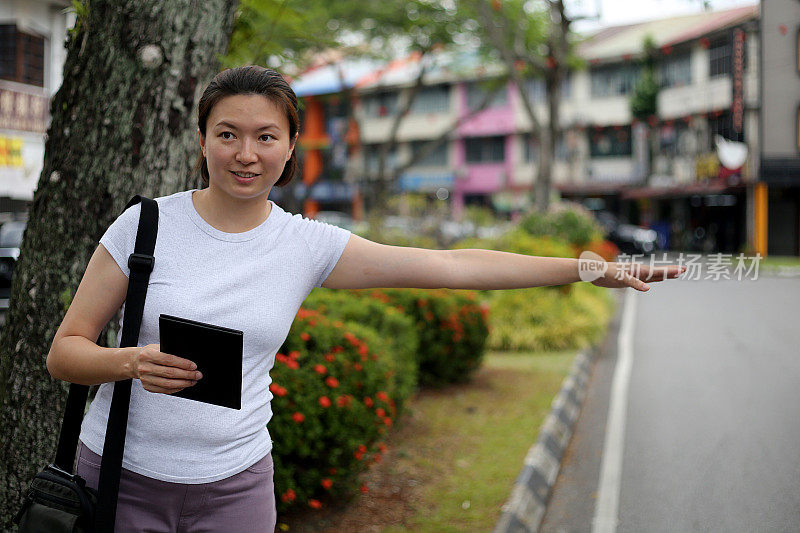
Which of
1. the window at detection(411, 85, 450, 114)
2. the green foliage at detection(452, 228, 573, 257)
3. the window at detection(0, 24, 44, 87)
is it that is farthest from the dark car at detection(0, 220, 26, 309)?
the window at detection(411, 85, 450, 114)

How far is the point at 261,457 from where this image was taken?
2.26m

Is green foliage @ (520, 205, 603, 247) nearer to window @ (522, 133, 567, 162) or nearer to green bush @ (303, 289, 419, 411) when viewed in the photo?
green bush @ (303, 289, 419, 411)

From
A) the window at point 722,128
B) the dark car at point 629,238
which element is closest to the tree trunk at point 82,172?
the window at point 722,128

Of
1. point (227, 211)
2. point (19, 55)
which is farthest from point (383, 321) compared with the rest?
point (19, 55)

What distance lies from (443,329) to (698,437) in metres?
2.64

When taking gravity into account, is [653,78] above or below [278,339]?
above

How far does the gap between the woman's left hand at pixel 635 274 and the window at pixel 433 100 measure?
40.7 meters

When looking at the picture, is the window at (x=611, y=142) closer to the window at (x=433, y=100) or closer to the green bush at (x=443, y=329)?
the window at (x=433, y=100)

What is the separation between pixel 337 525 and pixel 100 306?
287 centimetres

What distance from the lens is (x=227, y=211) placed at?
2188mm

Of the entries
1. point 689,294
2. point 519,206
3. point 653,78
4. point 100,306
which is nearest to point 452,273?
point 100,306

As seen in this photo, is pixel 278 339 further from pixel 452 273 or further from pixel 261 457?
pixel 452 273

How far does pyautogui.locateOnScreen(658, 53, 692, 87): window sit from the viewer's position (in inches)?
1299

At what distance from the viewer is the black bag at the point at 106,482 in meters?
2.05
